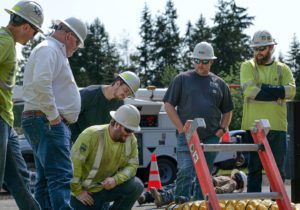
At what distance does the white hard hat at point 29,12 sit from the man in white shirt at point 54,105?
30 cm

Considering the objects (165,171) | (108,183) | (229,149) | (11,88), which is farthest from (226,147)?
(165,171)

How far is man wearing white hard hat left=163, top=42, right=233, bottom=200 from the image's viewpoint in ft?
26.9

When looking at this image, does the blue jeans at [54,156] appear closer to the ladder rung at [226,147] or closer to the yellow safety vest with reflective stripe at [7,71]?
the yellow safety vest with reflective stripe at [7,71]

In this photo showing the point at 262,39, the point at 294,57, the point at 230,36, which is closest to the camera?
the point at 262,39

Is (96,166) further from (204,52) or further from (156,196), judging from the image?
(156,196)

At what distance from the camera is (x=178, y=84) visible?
842cm

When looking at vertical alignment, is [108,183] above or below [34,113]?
below

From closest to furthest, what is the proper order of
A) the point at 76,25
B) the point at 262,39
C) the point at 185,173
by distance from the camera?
the point at 76,25 → the point at 185,173 → the point at 262,39

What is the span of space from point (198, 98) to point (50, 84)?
2315 millimetres

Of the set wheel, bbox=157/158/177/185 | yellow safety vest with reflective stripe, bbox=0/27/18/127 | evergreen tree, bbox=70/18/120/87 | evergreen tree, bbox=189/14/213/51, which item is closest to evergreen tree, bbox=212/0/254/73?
evergreen tree, bbox=189/14/213/51

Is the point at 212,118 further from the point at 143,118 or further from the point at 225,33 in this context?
the point at 225,33

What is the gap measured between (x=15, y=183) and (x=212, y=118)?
267 cm

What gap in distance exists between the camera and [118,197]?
7.32m

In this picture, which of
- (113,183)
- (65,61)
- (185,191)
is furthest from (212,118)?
(65,61)
